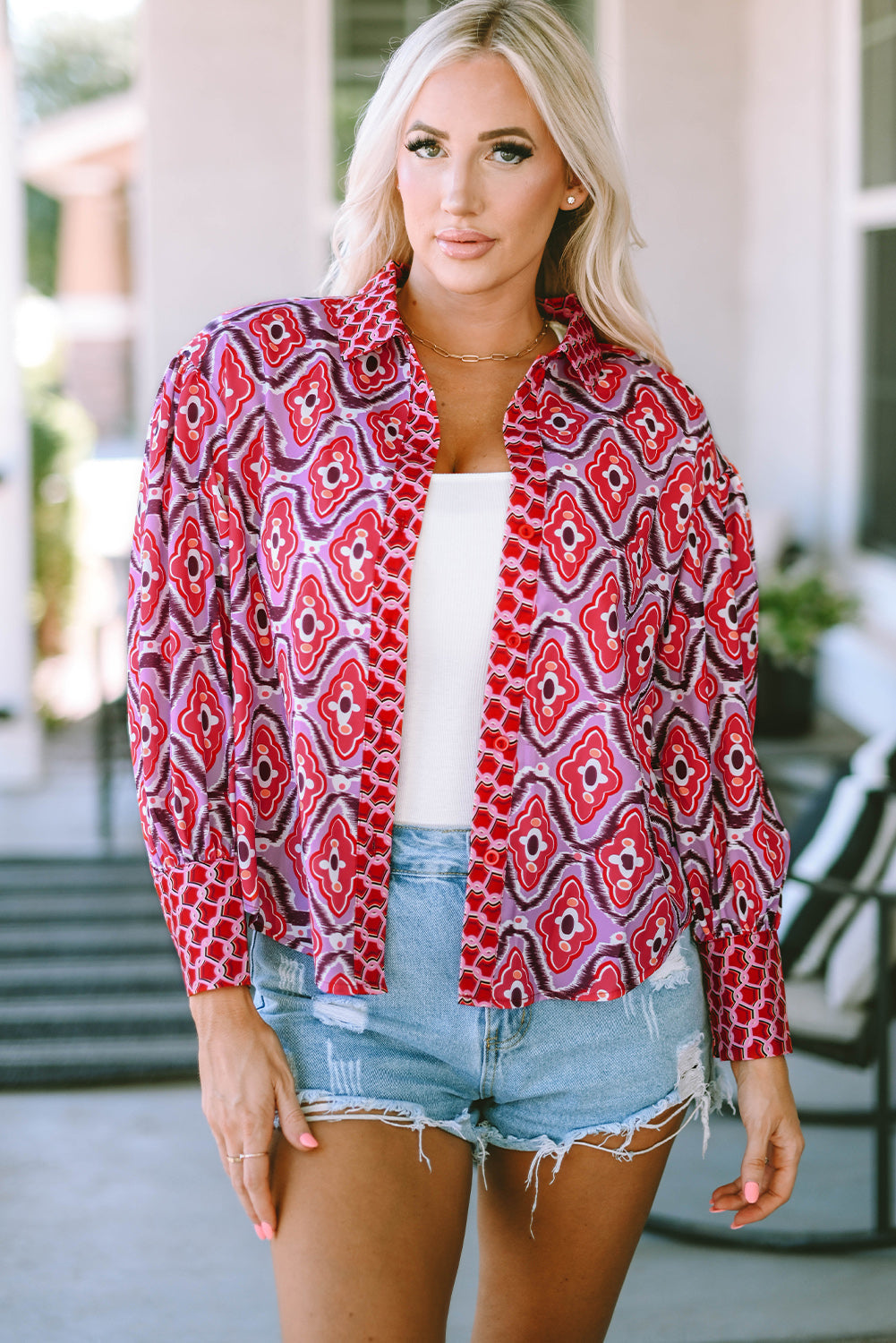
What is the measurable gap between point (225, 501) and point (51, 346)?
9.05 meters

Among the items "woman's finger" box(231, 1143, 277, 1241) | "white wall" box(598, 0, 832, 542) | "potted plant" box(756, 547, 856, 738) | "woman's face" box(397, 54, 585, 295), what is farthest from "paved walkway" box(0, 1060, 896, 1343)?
"white wall" box(598, 0, 832, 542)

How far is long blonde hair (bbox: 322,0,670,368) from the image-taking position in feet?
4.24

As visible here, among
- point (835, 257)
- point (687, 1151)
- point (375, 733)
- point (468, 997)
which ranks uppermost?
point (835, 257)

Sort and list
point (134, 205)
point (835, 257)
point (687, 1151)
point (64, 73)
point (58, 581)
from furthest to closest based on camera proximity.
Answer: point (64, 73), point (134, 205), point (58, 581), point (835, 257), point (687, 1151)

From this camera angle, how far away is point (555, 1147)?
4.21 ft

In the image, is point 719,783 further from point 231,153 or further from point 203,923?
point 231,153

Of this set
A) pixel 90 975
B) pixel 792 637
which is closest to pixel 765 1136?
pixel 90 975

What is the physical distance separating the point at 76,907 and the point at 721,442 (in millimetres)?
3926

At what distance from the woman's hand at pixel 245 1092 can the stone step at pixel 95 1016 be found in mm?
2314

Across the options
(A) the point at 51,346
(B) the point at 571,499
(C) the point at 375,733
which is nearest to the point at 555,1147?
(C) the point at 375,733

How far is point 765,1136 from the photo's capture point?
4.54 feet

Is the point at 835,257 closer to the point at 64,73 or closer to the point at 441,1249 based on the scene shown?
the point at 441,1249

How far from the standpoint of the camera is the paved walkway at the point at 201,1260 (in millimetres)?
2332

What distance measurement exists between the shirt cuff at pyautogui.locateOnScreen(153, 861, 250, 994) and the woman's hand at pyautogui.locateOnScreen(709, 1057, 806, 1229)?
0.50 meters
